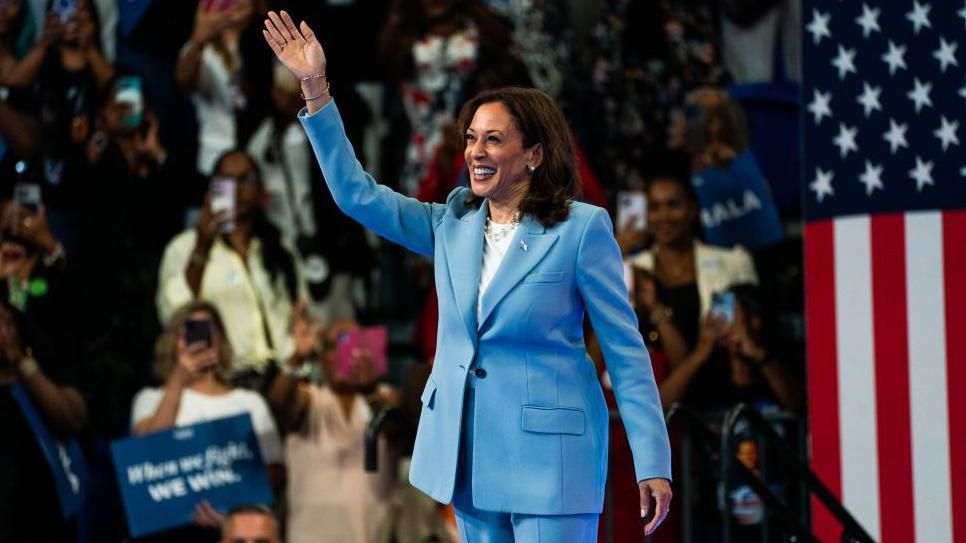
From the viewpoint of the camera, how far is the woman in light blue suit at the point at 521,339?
2758mm

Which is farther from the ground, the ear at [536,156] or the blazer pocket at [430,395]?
the ear at [536,156]

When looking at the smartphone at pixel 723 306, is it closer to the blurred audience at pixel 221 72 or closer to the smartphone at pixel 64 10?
the blurred audience at pixel 221 72

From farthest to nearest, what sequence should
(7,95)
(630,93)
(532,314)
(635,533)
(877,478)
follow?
(630,93)
(7,95)
(635,533)
(877,478)
(532,314)

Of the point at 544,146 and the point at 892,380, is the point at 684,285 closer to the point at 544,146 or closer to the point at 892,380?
the point at 892,380

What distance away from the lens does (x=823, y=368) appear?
17.5 ft

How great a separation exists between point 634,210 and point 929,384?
1.76 meters

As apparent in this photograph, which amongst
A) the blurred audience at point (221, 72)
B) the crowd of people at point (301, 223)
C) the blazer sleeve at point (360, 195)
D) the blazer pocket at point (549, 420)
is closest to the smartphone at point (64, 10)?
the crowd of people at point (301, 223)

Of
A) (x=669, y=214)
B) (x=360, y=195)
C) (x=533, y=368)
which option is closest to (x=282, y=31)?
(x=360, y=195)

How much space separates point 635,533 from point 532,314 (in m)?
2.91

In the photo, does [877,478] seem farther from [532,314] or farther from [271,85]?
[271,85]

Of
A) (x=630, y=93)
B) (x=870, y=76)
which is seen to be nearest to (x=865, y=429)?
(x=870, y=76)

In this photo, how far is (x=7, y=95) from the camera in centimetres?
627

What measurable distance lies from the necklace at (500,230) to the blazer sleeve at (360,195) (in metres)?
0.14

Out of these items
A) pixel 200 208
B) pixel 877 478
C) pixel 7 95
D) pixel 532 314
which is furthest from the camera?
pixel 200 208
